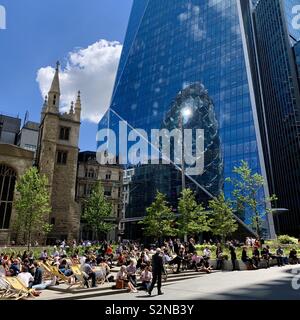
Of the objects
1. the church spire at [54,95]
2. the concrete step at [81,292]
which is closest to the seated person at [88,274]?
the concrete step at [81,292]

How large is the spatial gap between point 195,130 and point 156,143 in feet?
33.7

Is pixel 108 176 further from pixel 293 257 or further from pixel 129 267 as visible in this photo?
pixel 129 267

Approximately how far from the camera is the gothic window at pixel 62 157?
174 feet

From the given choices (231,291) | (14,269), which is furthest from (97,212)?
(231,291)

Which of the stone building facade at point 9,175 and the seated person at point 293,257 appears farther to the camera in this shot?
the stone building facade at point 9,175

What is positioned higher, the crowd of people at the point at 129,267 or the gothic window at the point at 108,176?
the gothic window at the point at 108,176

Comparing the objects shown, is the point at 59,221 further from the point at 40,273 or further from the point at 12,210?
the point at 40,273

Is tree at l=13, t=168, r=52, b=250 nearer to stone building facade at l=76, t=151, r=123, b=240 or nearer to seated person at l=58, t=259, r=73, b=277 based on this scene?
seated person at l=58, t=259, r=73, b=277

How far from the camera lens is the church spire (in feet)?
176

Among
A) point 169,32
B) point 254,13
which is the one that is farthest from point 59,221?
point 254,13

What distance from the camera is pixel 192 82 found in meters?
73.4

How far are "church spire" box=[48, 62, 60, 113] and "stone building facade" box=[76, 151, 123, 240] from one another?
773 inches

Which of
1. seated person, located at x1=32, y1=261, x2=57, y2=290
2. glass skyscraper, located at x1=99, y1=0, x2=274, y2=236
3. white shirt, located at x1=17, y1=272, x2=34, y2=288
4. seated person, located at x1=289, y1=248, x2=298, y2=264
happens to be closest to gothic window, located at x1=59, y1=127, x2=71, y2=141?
glass skyscraper, located at x1=99, y1=0, x2=274, y2=236

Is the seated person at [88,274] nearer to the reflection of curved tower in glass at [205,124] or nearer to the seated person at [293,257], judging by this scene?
the seated person at [293,257]
